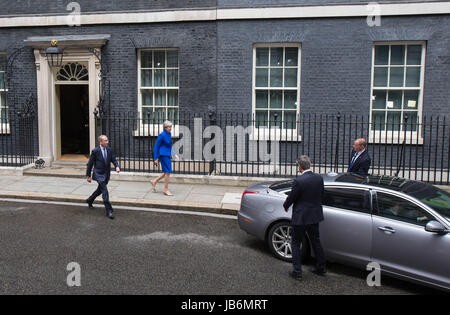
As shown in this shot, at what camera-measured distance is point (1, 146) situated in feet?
43.8

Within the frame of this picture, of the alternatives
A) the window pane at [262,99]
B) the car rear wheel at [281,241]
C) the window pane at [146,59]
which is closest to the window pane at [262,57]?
the window pane at [262,99]

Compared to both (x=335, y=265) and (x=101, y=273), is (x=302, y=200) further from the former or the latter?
(x=101, y=273)

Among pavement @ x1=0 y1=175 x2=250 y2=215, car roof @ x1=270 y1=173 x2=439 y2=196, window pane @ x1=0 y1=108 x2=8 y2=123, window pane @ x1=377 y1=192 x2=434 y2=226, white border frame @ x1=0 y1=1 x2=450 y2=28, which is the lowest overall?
pavement @ x1=0 y1=175 x2=250 y2=215

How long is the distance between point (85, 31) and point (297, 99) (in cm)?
679

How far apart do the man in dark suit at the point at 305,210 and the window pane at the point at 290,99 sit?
22.3ft

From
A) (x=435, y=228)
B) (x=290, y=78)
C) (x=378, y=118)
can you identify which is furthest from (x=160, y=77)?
(x=435, y=228)

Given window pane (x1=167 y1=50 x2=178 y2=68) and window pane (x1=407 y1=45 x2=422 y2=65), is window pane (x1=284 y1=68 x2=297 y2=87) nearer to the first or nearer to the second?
window pane (x1=407 y1=45 x2=422 y2=65)

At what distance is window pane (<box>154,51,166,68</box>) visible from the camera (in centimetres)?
1282

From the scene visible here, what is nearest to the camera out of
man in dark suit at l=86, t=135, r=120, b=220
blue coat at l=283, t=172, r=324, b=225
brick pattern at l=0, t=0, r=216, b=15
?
blue coat at l=283, t=172, r=324, b=225

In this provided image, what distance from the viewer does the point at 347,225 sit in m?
5.66

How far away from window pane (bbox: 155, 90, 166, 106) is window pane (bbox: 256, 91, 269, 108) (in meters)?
2.92

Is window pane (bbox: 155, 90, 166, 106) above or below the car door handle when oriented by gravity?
above

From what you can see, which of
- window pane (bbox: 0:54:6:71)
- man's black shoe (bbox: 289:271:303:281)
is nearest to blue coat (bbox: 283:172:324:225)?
man's black shoe (bbox: 289:271:303:281)

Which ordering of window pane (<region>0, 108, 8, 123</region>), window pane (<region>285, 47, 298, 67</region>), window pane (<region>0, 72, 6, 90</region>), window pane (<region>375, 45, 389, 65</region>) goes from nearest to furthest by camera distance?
1. window pane (<region>375, 45, 389, 65</region>)
2. window pane (<region>285, 47, 298, 67</region>)
3. window pane (<region>0, 108, 8, 123</region>)
4. window pane (<region>0, 72, 6, 90</region>)
